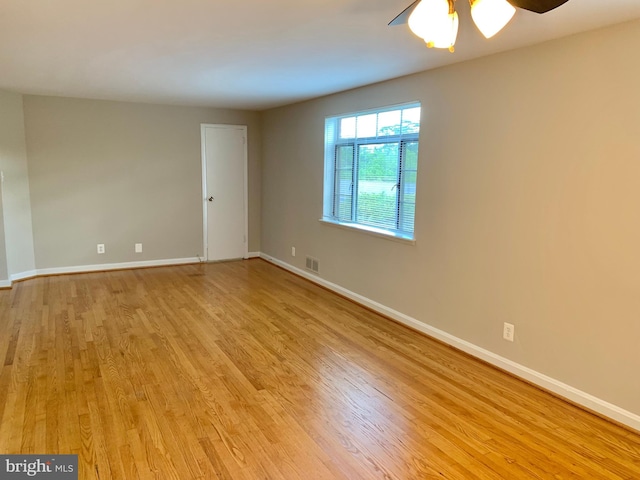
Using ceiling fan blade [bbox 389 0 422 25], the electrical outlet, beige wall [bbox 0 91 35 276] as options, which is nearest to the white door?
beige wall [bbox 0 91 35 276]

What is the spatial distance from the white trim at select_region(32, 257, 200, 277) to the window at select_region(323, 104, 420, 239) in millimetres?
2471

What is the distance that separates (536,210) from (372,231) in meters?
1.74

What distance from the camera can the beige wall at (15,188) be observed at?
16.5ft

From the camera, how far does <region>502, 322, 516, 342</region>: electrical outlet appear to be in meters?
Result: 3.11

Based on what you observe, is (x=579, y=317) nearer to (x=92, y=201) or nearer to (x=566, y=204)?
(x=566, y=204)

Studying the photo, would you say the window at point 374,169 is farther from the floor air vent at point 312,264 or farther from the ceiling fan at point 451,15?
the ceiling fan at point 451,15

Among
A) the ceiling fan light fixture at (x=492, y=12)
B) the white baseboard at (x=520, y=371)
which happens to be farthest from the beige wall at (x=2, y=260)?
the ceiling fan light fixture at (x=492, y=12)

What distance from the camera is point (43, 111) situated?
17.5ft

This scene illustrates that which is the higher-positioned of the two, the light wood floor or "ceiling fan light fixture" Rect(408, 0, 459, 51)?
"ceiling fan light fixture" Rect(408, 0, 459, 51)

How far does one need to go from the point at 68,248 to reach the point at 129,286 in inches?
47.0

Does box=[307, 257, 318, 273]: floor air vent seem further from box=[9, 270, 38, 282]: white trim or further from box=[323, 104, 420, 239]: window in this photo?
box=[9, 270, 38, 282]: white trim

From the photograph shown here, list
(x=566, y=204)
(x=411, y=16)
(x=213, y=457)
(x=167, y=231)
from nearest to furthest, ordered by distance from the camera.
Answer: (x=411, y=16) → (x=213, y=457) → (x=566, y=204) → (x=167, y=231)

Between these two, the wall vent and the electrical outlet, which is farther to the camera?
the wall vent

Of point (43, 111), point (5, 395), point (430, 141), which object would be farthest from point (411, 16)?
point (43, 111)
